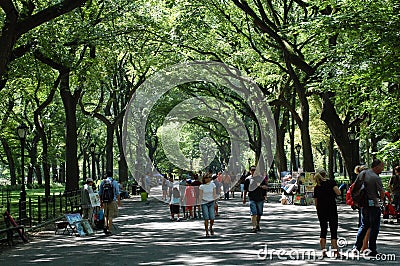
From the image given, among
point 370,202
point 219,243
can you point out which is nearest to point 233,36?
point 219,243

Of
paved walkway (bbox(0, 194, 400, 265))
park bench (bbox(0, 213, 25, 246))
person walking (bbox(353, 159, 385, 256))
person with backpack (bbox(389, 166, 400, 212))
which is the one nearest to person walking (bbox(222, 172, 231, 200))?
paved walkway (bbox(0, 194, 400, 265))

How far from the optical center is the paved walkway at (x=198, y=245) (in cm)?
1218

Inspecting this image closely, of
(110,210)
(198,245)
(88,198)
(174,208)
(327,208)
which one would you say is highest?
(88,198)

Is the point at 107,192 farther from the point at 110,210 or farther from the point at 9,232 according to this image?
the point at 9,232

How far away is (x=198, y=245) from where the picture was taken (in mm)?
14891

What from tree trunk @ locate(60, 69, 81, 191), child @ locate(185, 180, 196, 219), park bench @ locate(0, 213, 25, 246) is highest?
tree trunk @ locate(60, 69, 81, 191)

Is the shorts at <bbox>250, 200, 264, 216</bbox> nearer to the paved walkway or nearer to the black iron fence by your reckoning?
the paved walkway

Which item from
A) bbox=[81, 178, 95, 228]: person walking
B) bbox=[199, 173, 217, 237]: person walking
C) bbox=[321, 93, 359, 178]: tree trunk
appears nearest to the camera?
bbox=[199, 173, 217, 237]: person walking

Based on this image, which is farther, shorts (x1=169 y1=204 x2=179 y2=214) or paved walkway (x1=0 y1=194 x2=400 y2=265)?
shorts (x1=169 y1=204 x2=179 y2=214)

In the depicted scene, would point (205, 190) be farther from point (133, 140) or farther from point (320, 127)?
point (133, 140)

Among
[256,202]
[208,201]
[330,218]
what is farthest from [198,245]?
[330,218]

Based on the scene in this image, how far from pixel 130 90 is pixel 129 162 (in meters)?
13.5

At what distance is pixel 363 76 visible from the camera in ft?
60.8

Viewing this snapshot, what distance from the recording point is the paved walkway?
12180 millimetres
